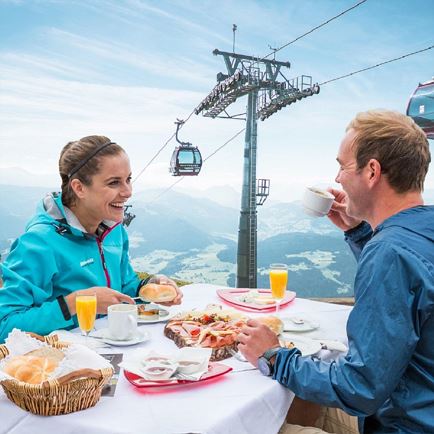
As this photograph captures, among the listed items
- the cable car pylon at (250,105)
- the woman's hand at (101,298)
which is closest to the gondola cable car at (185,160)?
the cable car pylon at (250,105)

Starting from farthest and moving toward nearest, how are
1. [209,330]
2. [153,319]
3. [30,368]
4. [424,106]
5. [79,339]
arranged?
[424,106], [153,319], [79,339], [209,330], [30,368]

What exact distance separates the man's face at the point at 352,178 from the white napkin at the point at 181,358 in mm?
731

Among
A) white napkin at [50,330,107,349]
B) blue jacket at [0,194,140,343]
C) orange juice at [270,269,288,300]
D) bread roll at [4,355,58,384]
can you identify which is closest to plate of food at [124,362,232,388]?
bread roll at [4,355,58,384]

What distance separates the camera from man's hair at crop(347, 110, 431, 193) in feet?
5.66

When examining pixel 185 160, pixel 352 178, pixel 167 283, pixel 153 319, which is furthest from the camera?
pixel 185 160

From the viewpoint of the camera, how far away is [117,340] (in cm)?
219

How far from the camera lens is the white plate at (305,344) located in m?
2.11

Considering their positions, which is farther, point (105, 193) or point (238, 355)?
point (105, 193)

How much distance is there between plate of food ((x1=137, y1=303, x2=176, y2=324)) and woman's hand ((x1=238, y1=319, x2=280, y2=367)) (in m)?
0.74

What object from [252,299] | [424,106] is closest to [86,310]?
[252,299]

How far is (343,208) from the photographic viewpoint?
2754 mm

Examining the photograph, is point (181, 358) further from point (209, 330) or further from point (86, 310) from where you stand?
point (86, 310)

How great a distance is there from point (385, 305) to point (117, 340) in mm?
1150

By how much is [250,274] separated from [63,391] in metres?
20.6
